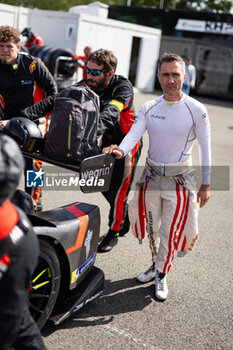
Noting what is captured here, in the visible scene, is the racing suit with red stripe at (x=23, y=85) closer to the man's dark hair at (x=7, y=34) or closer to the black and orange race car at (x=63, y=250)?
the man's dark hair at (x=7, y=34)

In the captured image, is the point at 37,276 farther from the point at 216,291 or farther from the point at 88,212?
the point at 216,291

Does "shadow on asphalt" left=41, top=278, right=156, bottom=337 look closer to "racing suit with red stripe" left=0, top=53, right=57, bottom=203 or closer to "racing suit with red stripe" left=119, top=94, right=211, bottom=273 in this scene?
"racing suit with red stripe" left=119, top=94, right=211, bottom=273

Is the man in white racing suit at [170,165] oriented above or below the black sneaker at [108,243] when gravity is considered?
above

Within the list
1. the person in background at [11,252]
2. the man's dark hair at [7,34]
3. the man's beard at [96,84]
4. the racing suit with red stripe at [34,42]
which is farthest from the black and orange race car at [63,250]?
the racing suit with red stripe at [34,42]

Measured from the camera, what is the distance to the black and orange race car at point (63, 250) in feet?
8.20

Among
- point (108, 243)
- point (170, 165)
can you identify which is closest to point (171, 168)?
point (170, 165)

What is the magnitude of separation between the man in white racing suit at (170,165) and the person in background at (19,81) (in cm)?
145

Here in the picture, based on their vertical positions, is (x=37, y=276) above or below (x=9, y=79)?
below

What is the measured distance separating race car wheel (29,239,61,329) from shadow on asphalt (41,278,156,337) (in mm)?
254

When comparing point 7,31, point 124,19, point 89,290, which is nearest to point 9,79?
point 7,31

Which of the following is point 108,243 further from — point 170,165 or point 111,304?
point 170,165

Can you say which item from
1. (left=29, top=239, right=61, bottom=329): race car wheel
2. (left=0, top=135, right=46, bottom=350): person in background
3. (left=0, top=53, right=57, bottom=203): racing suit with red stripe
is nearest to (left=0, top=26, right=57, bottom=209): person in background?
(left=0, top=53, right=57, bottom=203): racing suit with red stripe

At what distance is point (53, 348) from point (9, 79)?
8.86 ft

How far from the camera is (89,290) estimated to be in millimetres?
2910
